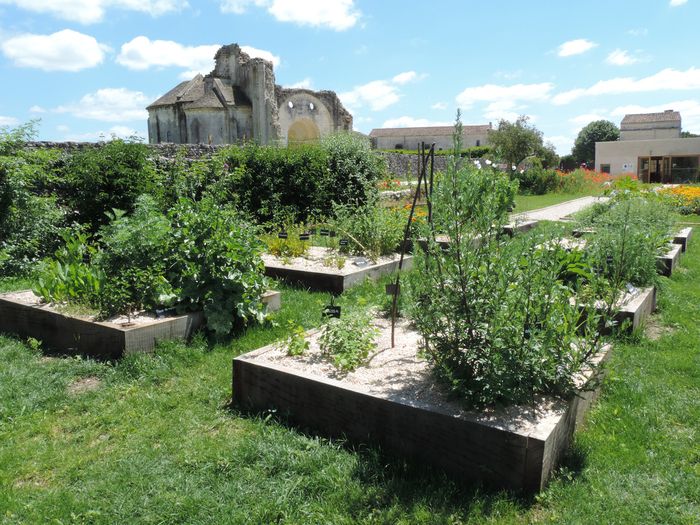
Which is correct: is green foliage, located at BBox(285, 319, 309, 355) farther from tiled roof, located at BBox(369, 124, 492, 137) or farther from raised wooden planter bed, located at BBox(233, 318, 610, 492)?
tiled roof, located at BBox(369, 124, 492, 137)

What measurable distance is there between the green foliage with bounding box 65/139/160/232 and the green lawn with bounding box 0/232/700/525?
4.32 meters

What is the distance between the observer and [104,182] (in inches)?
318

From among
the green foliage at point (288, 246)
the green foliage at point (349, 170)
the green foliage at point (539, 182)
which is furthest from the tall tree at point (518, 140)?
the green foliage at point (288, 246)

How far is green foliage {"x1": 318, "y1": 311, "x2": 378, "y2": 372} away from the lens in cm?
356

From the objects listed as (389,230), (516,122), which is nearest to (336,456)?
(389,230)

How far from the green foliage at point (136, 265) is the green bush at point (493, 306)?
9.02 feet

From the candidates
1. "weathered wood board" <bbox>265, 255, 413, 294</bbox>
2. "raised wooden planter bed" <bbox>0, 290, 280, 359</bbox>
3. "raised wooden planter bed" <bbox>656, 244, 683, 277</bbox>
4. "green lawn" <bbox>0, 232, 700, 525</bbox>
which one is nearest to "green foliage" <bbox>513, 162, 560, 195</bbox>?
"raised wooden planter bed" <bbox>656, 244, 683, 277</bbox>

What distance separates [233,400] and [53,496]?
1.21 metres

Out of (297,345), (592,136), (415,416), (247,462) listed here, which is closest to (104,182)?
(297,345)

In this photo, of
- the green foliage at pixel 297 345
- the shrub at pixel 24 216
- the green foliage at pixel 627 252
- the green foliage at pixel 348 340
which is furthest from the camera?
the shrub at pixel 24 216

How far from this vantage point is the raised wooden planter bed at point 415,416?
262cm

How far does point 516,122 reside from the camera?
3731 centimetres

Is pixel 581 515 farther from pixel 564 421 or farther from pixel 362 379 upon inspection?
pixel 362 379

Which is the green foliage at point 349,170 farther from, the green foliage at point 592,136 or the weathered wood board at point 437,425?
the green foliage at point 592,136
